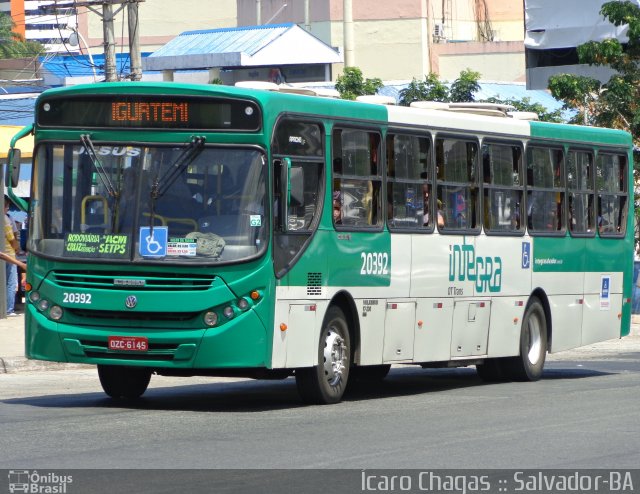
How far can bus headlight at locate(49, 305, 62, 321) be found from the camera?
13.2 meters

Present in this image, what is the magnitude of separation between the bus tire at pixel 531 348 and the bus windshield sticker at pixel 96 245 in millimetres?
6256

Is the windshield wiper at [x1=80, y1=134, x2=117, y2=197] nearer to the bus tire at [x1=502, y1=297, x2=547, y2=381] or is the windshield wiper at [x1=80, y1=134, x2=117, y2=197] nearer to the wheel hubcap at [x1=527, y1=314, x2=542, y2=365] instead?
the bus tire at [x1=502, y1=297, x2=547, y2=381]

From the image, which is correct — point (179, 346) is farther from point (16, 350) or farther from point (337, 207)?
point (16, 350)

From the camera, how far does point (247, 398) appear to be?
49.2 ft

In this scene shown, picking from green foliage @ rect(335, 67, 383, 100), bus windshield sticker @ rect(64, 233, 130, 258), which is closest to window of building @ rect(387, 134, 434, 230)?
bus windshield sticker @ rect(64, 233, 130, 258)

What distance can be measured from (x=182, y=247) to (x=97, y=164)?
1128 mm

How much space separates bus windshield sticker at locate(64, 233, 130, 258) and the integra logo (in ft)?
14.3

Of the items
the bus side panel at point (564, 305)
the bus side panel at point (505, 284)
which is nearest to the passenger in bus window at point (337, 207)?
the bus side panel at point (505, 284)

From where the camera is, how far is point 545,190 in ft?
59.1

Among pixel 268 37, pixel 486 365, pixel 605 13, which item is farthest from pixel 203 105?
pixel 268 37

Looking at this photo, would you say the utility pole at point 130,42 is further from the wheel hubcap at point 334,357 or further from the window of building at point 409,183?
the wheel hubcap at point 334,357

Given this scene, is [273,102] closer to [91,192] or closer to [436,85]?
[91,192]

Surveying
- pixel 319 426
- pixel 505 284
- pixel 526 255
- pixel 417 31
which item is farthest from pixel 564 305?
pixel 417 31

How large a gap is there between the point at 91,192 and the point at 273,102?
1.80 metres
